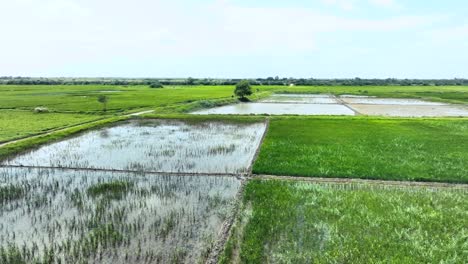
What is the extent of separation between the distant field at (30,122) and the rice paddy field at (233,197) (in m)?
0.31

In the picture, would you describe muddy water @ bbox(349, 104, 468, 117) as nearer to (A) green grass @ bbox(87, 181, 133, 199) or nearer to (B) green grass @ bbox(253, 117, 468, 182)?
(B) green grass @ bbox(253, 117, 468, 182)

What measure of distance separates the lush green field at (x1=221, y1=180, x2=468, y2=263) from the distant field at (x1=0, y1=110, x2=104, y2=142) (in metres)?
15.9

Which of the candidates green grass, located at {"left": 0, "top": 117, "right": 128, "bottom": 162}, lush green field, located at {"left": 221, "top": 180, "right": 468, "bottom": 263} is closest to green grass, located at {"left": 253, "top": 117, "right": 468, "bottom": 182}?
lush green field, located at {"left": 221, "top": 180, "right": 468, "bottom": 263}

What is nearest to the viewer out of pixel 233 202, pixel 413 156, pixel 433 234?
pixel 433 234

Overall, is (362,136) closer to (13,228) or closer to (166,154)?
(166,154)

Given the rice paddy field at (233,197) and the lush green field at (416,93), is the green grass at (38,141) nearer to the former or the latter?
the rice paddy field at (233,197)

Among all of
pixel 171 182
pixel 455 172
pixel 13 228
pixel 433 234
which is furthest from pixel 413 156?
pixel 13 228

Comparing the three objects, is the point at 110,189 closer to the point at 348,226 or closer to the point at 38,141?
the point at 348,226

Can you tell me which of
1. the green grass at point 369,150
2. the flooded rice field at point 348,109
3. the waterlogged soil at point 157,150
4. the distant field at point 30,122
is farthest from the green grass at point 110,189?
the flooded rice field at point 348,109

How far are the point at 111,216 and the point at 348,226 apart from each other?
6014mm

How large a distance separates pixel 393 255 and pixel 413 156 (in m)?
9.27

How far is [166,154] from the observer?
1661cm

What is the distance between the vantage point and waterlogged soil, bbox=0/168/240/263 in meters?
7.34

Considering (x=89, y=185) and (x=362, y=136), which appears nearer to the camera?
(x=89, y=185)
